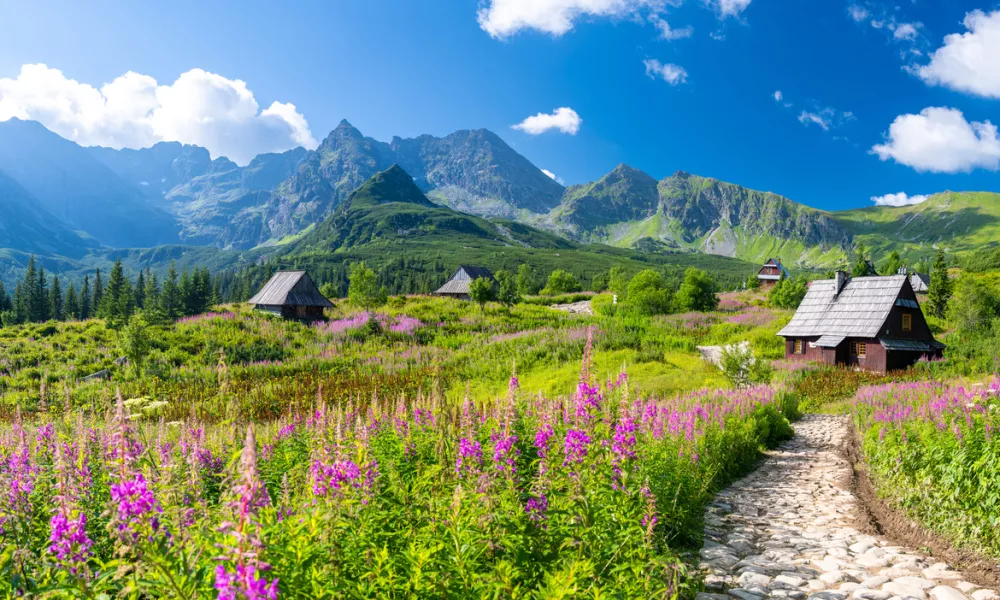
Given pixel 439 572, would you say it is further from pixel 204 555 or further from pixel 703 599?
pixel 703 599

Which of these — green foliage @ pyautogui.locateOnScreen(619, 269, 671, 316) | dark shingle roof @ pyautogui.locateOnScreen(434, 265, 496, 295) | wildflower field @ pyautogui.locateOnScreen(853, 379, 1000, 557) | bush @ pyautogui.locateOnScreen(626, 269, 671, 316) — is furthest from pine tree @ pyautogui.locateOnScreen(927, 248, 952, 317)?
wildflower field @ pyautogui.locateOnScreen(853, 379, 1000, 557)

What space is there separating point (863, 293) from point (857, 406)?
17.7m

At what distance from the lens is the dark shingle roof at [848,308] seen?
29.9 meters

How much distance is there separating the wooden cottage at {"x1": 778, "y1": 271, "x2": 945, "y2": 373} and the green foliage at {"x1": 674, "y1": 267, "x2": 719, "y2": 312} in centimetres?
2025

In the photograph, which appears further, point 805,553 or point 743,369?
point 743,369

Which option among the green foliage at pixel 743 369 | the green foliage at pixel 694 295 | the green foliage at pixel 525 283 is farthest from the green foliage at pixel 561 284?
the green foliage at pixel 743 369

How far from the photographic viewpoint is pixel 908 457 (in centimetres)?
987

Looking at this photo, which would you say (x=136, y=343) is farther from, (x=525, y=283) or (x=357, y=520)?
(x=525, y=283)

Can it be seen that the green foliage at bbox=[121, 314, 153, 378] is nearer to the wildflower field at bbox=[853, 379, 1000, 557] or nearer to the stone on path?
the stone on path

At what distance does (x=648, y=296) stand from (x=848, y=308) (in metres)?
19.4

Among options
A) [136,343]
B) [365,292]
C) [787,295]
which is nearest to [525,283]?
[787,295]

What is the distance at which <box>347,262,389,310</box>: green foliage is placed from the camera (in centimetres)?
5040

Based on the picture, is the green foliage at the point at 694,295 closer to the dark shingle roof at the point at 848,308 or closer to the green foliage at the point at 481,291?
the dark shingle roof at the point at 848,308

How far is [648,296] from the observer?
4997 centimetres
